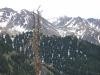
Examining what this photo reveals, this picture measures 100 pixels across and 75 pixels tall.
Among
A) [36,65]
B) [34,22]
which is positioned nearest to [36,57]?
[36,65]

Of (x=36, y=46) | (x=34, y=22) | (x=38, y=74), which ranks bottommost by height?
(x=38, y=74)

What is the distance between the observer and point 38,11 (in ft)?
61.0

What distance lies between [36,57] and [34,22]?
2.00 metres

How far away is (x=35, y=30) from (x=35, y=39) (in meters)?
0.69

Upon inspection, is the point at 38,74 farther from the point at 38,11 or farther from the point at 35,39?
the point at 38,11

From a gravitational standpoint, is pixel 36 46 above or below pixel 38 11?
below

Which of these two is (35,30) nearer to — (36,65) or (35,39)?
(35,39)

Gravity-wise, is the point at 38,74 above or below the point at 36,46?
below

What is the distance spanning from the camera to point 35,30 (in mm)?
18359

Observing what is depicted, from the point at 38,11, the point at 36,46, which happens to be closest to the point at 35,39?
the point at 36,46

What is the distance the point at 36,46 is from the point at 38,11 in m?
2.04

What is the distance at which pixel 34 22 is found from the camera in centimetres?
1884

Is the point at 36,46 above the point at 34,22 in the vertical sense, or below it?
below

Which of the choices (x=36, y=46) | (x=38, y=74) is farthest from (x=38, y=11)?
(x=38, y=74)
